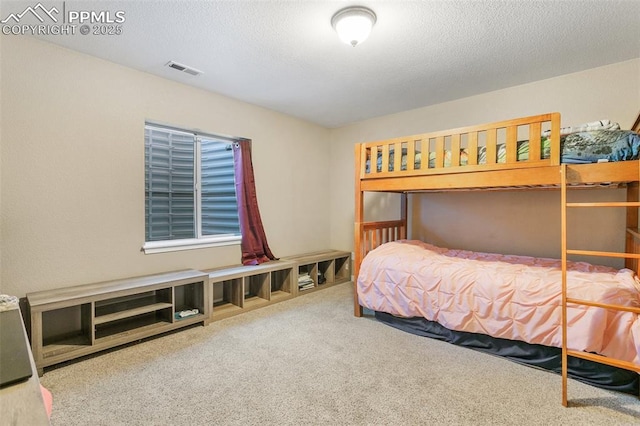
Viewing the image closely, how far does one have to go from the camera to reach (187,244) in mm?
3066

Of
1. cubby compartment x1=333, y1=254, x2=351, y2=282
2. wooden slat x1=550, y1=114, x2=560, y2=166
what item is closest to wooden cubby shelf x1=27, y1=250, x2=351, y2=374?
cubby compartment x1=333, y1=254, x2=351, y2=282

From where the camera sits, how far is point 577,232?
2766mm

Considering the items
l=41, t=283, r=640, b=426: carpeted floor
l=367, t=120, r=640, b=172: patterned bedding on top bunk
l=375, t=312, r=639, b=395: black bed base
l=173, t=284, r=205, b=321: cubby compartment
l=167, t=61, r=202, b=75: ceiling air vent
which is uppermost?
l=167, t=61, r=202, b=75: ceiling air vent

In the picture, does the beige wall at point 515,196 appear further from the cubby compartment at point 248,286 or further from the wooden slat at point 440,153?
the cubby compartment at point 248,286

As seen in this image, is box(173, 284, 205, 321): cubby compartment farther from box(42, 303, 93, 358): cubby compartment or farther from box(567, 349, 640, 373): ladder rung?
box(567, 349, 640, 373): ladder rung

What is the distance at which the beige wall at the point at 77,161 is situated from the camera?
211cm

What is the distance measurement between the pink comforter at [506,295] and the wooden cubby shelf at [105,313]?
1.63 m

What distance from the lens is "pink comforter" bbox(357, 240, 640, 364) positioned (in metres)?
1.75

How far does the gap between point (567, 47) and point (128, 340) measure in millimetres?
4040

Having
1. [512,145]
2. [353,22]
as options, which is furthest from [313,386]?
[353,22]

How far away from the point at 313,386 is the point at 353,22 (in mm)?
2249

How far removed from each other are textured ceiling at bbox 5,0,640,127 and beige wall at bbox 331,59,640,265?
16 centimetres

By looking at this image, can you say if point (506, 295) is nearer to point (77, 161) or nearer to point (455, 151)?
point (455, 151)

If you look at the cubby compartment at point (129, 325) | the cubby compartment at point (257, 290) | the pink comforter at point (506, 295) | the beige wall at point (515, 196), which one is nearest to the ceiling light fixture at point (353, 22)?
the pink comforter at point (506, 295)
